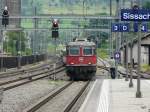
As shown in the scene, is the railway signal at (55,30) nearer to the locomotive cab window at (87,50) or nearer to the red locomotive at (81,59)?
the red locomotive at (81,59)

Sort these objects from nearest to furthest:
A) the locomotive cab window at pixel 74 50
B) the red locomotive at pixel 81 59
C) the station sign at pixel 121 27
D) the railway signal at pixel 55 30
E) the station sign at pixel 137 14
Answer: the station sign at pixel 137 14 → the station sign at pixel 121 27 → the railway signal at pixel 55 30 → the red locomotive at pixel 81 59 → the locomotive cab window at pixel 74 50

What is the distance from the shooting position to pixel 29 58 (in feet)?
323

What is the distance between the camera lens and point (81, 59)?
47125mm

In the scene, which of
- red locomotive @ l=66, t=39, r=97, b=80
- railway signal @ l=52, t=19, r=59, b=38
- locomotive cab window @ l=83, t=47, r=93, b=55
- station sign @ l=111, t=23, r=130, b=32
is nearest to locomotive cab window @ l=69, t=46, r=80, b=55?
red locomotive @ l=66, t=39, r=97, b=80

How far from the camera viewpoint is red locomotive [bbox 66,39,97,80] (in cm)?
4675

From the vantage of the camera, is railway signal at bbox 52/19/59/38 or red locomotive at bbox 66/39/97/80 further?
red locomotive at bbox 66/39/97/80

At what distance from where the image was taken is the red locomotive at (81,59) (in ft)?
153

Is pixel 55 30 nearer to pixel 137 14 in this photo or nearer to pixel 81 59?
pixel 81 59

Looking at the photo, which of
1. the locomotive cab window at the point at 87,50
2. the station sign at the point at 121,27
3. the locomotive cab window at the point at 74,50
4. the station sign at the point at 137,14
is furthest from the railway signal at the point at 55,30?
the station sign at the point at 137,14

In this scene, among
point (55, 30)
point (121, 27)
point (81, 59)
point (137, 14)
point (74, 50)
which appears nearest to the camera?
point (137, 14)

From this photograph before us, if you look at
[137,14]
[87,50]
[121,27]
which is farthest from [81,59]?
[137,14]

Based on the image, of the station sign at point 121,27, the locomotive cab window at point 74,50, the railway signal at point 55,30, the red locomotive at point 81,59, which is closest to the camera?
the station sign at point 121,27

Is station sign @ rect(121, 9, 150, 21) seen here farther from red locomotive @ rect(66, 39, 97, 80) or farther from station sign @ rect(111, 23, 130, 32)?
red locomotive @ rect(66, 39, 97, 80)

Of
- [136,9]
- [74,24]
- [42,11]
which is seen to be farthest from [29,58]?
[136,9]
